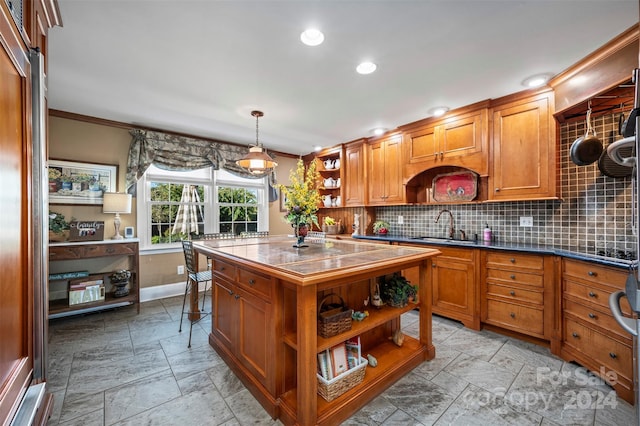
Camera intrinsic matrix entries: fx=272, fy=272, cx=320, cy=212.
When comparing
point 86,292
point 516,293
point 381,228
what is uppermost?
point 381,228

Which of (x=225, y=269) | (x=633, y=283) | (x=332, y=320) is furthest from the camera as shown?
(x=225, y=269)

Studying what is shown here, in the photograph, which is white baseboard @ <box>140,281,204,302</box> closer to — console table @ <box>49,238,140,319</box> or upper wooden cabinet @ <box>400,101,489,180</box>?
console table @ <box>49,238,140,319</box>

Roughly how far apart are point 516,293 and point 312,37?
9.15 feet

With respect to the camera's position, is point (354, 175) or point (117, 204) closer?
point (117, 204)

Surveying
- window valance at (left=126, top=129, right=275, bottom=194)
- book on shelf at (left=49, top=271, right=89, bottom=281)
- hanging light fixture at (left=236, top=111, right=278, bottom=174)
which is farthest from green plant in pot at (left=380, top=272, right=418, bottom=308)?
book on shelf at (left=49, top=271, right=89, bottom=281)

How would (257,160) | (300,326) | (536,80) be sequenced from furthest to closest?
(257,160) → (536,80) → (300,326)

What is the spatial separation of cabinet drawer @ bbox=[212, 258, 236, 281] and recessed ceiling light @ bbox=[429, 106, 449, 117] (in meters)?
2.76

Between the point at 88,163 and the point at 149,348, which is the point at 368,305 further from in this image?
the point at 88,163

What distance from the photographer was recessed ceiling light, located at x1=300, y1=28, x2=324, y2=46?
5.91 ft

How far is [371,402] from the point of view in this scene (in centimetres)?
173

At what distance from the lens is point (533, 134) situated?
2.63 meters

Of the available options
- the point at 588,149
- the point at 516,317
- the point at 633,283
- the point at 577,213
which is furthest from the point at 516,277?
the point at 633,283

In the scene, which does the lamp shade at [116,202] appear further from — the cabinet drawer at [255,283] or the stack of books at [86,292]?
the cabinet drawer at [255,283]

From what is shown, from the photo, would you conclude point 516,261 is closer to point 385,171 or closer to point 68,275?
point 385,171
